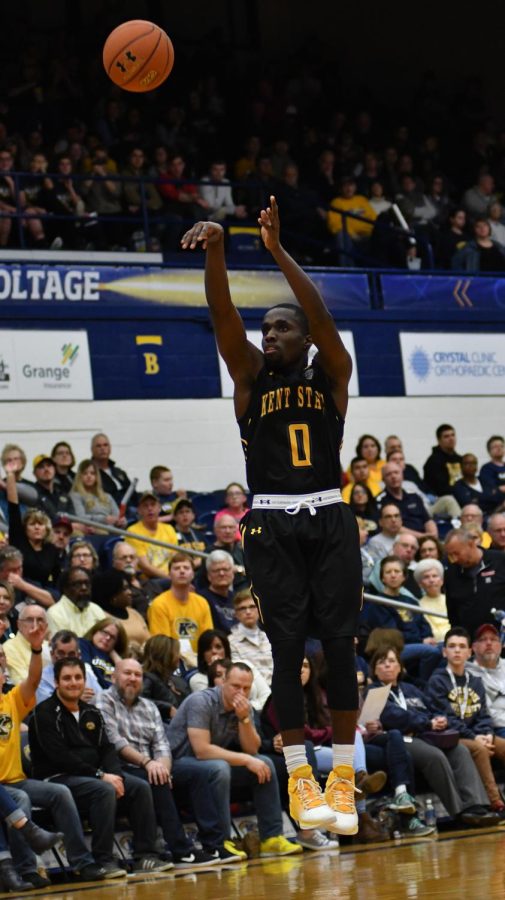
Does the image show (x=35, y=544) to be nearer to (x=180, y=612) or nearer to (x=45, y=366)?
(x=180, y=612)

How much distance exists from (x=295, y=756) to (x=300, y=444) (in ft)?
4.66

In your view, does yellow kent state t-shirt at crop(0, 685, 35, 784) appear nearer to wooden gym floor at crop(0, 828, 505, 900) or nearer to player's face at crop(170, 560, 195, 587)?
wooden gym floor at crop(0, 828, 505, 900)

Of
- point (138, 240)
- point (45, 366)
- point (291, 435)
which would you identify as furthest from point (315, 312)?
point (138, 240)

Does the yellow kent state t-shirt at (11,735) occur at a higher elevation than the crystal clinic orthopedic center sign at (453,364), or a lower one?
lower

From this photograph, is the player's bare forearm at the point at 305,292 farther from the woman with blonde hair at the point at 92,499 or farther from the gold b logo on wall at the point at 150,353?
the gold b logo on wall at the point at 150,353

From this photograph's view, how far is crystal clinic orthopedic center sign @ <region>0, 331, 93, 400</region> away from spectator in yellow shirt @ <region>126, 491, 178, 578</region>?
307 centimetres

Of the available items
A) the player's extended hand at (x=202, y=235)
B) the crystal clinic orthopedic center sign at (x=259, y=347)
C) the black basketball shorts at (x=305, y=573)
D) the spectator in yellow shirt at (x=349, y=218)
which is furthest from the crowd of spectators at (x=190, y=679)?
the spectator in yellow shirt at (x=349, y=218)

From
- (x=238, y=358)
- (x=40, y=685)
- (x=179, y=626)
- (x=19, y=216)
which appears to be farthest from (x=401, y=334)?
(x=238, y=358)

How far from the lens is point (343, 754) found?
264 inches

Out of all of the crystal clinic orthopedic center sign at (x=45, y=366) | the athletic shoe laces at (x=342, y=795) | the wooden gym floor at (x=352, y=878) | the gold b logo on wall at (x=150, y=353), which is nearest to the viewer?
the athletic shoe laces at (x=342, y=795)

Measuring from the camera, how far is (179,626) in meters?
12.0

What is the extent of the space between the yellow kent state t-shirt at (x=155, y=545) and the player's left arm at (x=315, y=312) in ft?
22.9

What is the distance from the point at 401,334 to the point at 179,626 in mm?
8091

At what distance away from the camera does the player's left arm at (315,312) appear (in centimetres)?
656
